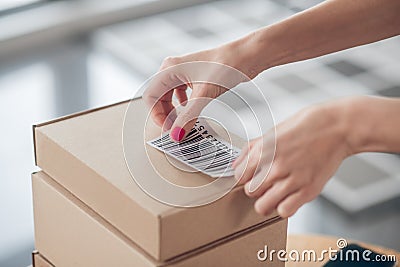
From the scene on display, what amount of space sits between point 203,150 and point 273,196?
0.15 m

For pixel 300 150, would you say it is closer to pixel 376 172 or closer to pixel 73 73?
pixel 376 172

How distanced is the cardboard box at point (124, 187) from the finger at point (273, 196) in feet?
0.17

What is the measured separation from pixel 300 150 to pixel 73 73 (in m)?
2.01

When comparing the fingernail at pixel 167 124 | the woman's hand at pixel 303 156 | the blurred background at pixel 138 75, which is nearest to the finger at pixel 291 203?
the woman's hand at pixel 303 156

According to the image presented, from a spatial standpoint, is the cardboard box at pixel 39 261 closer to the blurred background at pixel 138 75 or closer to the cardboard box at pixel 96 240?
the cardboard box at pixel 96 240

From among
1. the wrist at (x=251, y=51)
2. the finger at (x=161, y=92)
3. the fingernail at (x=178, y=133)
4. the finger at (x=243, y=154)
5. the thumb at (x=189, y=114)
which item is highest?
the wrist at (x=251, y=51)

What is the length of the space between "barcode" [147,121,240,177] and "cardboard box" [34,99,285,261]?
2 centimetres

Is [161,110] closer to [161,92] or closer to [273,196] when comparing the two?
[161,92]

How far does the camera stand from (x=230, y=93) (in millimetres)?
1110

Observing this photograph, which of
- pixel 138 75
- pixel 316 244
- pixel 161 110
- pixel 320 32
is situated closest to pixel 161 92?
pixel 161 110

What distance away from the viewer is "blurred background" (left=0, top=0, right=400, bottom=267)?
219cm

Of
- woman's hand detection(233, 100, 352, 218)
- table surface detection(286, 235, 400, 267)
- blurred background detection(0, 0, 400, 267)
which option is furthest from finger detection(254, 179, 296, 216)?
blurred background detection(0, 0, 400, 267)

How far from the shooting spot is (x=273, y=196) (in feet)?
3.03

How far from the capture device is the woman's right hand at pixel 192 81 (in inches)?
42.9
